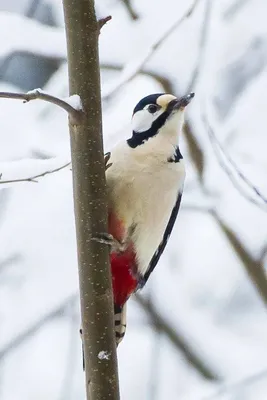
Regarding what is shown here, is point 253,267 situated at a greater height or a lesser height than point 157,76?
lesser

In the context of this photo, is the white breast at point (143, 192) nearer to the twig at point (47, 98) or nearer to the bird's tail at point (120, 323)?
the bird's tail at point (120, 323)

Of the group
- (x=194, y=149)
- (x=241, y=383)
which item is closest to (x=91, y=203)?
(x=194, y=149)

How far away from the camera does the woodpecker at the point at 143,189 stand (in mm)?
1828

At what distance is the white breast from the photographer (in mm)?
1822

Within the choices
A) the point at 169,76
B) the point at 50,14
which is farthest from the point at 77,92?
the point at 50,14

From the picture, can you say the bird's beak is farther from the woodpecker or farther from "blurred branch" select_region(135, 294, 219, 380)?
"blurred branch" select_region(135, 294, 219, 380)

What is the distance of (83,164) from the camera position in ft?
4.32

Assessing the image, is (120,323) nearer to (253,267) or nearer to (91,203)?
(91,203)

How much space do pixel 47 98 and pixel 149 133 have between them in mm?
778

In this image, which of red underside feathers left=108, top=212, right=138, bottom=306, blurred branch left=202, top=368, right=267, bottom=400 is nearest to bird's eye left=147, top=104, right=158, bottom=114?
red underside feathers left=108, top=212, right=138, bottom=306

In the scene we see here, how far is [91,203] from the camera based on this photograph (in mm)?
1335

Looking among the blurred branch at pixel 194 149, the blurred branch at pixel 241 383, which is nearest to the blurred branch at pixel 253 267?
the blurred branch at pixel 194 149

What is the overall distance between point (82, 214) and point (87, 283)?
113mm

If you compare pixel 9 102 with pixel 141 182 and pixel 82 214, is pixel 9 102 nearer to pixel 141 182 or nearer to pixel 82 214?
pixel 141 182
